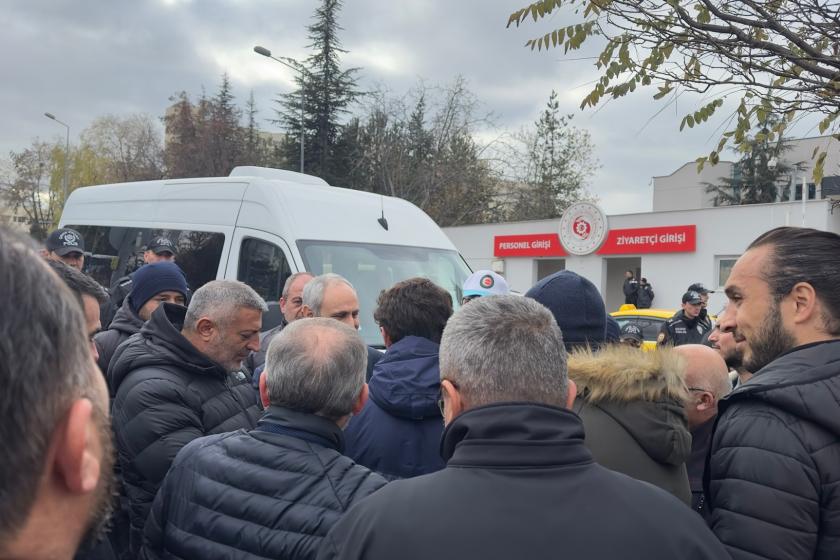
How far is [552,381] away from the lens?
1.72 metres

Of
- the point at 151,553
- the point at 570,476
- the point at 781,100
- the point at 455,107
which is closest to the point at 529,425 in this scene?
the point at 570,476

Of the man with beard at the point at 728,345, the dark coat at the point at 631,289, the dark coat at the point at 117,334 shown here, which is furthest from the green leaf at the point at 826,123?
the dark coat at the point at 631,289

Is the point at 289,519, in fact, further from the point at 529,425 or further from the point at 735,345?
the point at 735,345

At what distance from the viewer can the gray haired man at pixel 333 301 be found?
4852 mm

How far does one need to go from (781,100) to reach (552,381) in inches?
101

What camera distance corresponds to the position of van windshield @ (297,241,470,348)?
6973mm

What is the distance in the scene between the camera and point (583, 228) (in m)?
29.5

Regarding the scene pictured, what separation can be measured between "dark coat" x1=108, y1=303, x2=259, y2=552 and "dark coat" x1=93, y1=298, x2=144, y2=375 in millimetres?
1138

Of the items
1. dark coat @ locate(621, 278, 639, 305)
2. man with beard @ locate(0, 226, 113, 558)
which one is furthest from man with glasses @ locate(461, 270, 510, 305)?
dark coat @ locate(621, 278, 639, 305)

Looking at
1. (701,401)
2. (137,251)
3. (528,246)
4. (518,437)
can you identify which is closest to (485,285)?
(701,401)

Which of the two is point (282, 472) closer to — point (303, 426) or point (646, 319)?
point (303, 426)

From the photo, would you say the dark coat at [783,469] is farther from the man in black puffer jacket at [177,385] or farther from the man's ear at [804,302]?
the man in black puffer jacket at [177,385]

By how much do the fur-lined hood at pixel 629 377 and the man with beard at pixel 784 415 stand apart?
0.53ft

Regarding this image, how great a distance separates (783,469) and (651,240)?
27017mm
